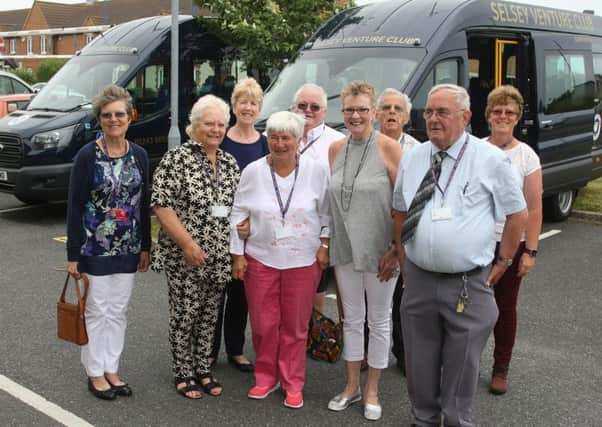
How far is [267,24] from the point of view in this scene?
10.8 meters

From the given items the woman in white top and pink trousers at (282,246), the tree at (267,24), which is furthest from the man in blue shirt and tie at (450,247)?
the tree at (267,24)

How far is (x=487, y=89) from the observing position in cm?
862

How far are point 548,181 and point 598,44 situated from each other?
268 cm

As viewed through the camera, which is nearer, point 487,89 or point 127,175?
point 127,175

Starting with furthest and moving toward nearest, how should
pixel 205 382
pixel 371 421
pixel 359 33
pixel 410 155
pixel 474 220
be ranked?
pixel 359 33
pixel 205 382
pixel 371 421
pixel 410 155
pixel 474 220

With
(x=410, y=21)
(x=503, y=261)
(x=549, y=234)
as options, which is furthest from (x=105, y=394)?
(x=549, y=234)

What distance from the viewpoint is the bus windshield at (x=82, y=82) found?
1040cm

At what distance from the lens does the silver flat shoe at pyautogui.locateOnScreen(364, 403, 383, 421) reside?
427 cm

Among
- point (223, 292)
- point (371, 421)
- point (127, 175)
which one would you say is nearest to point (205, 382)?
point (223, 292)

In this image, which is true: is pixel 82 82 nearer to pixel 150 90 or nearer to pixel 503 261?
pixel 150 90

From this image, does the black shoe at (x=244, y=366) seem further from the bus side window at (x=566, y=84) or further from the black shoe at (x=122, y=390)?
the bus side window at (x=566, y=84)

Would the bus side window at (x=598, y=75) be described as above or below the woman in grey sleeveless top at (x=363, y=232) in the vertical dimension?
above

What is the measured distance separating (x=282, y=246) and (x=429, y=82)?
3.73m

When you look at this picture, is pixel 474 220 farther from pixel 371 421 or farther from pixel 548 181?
pixel 548 181
